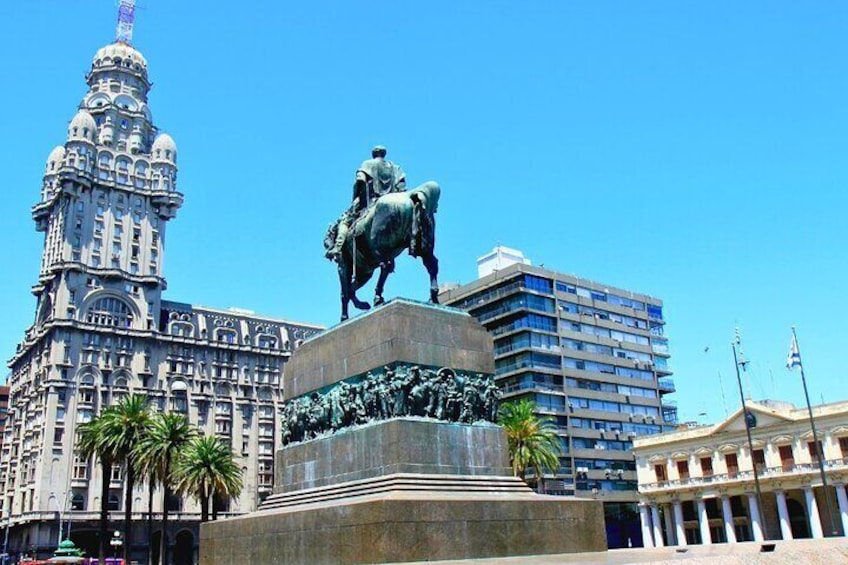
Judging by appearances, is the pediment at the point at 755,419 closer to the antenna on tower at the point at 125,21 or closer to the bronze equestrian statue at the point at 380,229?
the bronze equestrian statue at the point at 380,229

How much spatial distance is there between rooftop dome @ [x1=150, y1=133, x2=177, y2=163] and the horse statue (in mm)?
84645

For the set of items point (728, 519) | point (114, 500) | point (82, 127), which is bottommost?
point (728, 519)

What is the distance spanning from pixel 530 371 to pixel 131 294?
4715 cm

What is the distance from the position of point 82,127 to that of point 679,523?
78107mm

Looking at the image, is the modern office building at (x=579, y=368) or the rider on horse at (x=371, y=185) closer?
the rider on horse at (x=371, y=185)

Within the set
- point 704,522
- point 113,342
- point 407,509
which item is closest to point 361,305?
point 407,509

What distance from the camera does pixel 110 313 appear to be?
88.6 metres

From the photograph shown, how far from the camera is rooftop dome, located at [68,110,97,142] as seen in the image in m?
91.3

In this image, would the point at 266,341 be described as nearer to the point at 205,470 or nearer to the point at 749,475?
the point at 205,470

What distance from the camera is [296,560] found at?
15594 millimetres

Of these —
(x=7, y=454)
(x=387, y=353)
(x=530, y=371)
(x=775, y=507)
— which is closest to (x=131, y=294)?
(x=7, y=454)

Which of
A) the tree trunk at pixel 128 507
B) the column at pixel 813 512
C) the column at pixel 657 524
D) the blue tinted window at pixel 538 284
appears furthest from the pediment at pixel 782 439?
the tree trunk at pixel 128 507

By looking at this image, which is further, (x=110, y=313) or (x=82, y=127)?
(x=82, y=127)

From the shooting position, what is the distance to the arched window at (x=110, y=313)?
287ft
